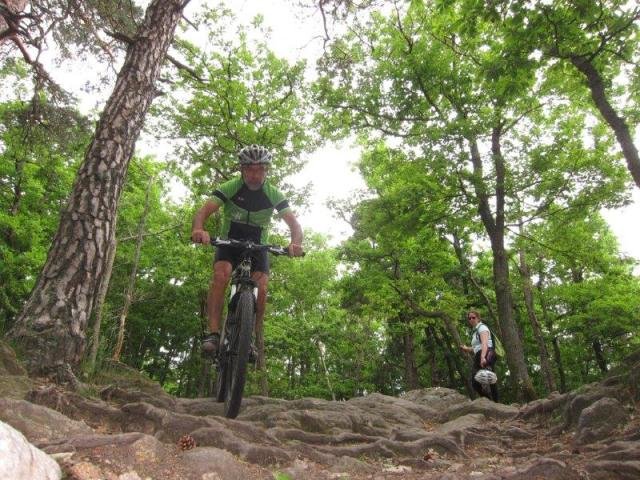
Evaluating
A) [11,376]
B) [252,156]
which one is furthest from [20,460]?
[252,156]

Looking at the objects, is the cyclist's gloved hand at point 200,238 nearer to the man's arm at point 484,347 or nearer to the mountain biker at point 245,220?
the mountain biker at point 245,220

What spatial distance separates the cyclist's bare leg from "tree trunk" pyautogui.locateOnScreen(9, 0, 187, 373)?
1.23m

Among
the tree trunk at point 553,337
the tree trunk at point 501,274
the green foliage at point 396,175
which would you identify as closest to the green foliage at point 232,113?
the green foliage at point 396,175

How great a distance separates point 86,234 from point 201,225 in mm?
1223

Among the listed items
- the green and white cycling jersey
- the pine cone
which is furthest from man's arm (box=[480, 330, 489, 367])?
the pine cone

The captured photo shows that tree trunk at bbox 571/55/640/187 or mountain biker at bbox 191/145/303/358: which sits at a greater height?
tree trunk at bbox 571/55/640/187

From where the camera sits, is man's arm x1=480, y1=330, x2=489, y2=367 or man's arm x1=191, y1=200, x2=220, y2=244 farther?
man's arm x1=480, y1=330, x2=489, y2=367

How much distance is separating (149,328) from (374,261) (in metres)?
17.6

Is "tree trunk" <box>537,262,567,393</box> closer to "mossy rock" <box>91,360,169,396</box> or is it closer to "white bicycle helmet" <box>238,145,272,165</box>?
"white bicycle helmet" <box>238,145,272,165</box>

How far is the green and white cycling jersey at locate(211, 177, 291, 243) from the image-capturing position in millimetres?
5148

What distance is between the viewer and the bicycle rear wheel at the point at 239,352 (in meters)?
4.29

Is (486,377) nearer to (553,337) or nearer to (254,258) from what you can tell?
(254,258)

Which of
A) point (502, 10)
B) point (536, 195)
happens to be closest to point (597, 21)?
point (502, 10)

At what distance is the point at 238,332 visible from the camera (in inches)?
177
